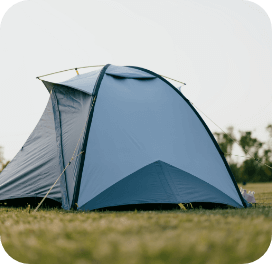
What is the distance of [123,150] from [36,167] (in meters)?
1.85

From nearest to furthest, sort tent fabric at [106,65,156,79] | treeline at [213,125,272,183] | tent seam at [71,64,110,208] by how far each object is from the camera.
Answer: tent seam at [71,64,110,208], tent fabric at [106,65,156,79], treeline at [213,125,272,183]

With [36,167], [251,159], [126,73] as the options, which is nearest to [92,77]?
[126,73]

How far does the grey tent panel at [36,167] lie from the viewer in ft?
15.4

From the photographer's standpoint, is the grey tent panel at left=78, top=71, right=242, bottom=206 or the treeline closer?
the grey tent panel at left=78, top=71, right=242, bottom=206

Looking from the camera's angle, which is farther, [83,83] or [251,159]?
[251,159]

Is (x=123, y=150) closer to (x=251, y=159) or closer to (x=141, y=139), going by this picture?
(x=141, y=139)

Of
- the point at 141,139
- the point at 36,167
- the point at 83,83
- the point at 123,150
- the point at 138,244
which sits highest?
the point at 83,83

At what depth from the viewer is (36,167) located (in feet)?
16.1

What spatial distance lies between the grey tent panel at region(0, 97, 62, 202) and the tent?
2 centimetres

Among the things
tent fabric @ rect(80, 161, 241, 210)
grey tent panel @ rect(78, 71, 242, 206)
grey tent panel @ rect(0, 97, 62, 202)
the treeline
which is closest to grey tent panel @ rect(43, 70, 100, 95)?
grey tent panel @ rect(78, 71, 242, 206)

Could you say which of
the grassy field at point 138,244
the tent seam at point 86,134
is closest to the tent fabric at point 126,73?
the tent seam at point 86,134

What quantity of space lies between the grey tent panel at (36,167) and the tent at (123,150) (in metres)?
0.02

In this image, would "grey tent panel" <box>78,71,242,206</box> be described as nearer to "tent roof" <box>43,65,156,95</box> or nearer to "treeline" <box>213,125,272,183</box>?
"tent roof" <box>43,65,156,95</box>

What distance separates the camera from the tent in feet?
12.7
